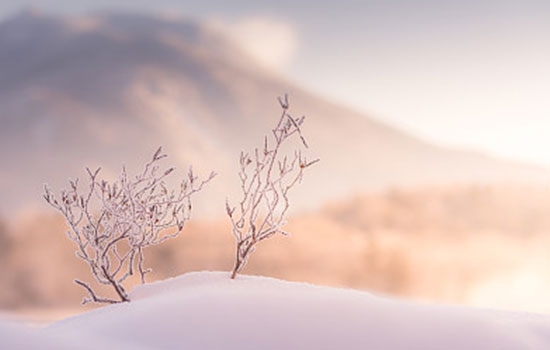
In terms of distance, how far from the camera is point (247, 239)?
4.94 metres

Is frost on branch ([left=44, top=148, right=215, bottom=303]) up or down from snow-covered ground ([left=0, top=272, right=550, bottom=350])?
up

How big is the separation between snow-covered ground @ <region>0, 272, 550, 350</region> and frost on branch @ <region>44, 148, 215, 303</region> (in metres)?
0.62

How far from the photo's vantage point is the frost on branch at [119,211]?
479cm

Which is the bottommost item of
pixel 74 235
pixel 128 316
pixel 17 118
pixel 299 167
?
pixel 128 316

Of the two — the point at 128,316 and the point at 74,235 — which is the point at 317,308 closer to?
the point at 128,316

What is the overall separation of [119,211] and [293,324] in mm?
1650

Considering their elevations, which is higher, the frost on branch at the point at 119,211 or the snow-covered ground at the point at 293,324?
the frost on branch at the point at 119,211

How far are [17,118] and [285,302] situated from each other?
3176 centimetres

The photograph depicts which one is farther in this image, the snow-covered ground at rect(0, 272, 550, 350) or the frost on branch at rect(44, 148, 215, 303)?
the frost on branch at rect(44, 148, 215, 303)

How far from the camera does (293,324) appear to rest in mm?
3805

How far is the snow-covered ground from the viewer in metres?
3.69

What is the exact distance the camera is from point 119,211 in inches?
191

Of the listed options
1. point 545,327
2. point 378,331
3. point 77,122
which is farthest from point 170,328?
point 77,122

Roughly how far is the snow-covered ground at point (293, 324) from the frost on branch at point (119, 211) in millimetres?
618
